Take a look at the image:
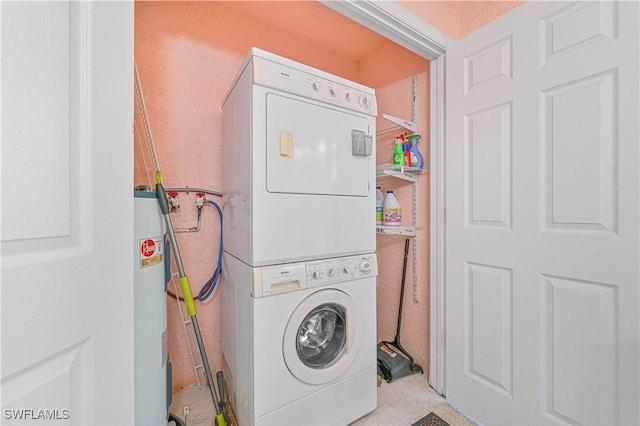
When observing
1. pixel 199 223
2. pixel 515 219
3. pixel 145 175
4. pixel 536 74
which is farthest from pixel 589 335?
pixel 145 175

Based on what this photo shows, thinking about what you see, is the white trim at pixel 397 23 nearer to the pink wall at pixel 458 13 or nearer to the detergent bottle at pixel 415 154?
the pink wall at pixel 458 13

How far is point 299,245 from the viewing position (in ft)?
4.11

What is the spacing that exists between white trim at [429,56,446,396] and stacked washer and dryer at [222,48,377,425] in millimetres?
467

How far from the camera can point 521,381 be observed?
4.14 feet

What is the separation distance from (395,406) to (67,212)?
182cm

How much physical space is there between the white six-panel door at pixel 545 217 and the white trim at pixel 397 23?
4.7 inches

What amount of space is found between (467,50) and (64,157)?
185 centimetres

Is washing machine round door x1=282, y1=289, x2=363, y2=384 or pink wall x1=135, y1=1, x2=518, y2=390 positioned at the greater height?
pink wall x1=135, y1=1, x2=518, y2=390

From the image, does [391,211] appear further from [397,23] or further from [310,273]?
[397,23]

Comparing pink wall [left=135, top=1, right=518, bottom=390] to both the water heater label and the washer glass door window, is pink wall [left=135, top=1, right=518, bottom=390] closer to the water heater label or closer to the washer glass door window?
the water heater label

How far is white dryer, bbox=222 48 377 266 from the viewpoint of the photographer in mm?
1154

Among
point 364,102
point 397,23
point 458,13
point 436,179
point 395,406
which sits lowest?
point 395,406

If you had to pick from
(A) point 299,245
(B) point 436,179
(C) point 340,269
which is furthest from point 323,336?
(B) point 436,179

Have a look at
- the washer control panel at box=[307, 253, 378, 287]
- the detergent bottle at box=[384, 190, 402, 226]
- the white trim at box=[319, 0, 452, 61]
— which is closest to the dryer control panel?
the white trim at box=[319, 0, 452, 61]
